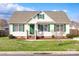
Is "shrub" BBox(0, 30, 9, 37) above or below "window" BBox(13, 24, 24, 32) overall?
below

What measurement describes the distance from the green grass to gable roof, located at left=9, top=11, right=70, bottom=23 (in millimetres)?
740

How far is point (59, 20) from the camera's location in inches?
615

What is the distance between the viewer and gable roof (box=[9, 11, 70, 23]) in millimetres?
15359

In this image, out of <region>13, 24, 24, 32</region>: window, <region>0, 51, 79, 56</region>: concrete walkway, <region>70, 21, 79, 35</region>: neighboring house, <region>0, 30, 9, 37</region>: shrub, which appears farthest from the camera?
<region>13, 24, 24, 32</region>: window

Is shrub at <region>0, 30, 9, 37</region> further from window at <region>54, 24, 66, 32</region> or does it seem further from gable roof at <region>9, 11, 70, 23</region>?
window at <region>54, 24, 66, 32</region>

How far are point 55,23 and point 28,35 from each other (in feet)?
3.42

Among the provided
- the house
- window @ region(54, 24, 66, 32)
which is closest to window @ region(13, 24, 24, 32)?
the house

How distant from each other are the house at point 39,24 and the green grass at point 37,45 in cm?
26

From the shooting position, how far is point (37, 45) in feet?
49.8

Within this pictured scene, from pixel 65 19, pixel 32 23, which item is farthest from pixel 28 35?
pixel 65 19

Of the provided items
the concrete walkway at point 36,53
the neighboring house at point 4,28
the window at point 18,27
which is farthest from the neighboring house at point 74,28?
the neighboring house at point 4,28

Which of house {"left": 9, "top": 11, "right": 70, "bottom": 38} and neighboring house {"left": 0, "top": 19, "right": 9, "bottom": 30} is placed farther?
house {"left": 9, "top": 11, "right": 70, "bottom": 38}

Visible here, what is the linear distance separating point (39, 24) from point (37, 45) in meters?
0.88

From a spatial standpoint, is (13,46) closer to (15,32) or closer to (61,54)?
(15,32)
